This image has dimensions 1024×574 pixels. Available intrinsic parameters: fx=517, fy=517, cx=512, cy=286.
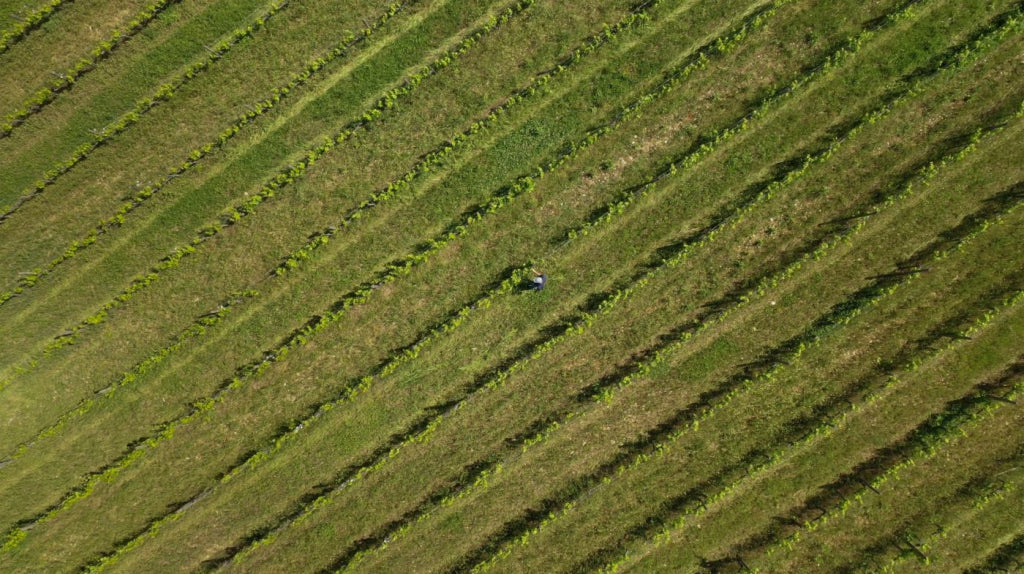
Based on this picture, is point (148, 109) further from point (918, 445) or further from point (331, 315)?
point (918, 445)

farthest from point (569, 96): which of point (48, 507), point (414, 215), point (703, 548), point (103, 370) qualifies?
point (48, 507)

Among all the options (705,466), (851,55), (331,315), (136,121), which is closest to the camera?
(851,55)

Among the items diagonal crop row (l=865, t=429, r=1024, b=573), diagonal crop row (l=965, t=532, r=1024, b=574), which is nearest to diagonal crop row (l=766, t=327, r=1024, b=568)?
diagonal crop row (l=865, t=429, r=1024, b=573)

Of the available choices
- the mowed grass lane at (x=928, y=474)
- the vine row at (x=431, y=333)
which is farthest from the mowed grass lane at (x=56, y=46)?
the mowed grass lane at (x=928, y=474)

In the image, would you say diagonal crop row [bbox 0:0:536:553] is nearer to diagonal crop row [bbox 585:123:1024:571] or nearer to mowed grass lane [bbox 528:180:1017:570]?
mowed grass lane [bbox 528:180:1017:570]

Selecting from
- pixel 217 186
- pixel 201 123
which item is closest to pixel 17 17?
pixel 201 123

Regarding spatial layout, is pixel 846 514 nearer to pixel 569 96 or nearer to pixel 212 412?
pixel 569 96

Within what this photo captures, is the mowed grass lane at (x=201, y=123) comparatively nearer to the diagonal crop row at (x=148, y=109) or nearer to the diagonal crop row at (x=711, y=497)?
the diagonal crop row at (x=148, y=109)
